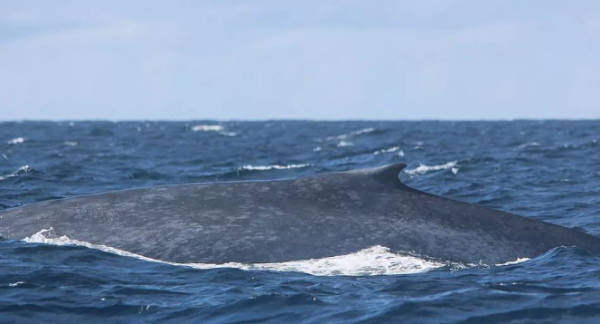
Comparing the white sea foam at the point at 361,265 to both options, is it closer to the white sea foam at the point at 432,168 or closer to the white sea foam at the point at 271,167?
the white sea foam at the point at 432,168

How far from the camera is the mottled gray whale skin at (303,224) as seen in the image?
9609mm

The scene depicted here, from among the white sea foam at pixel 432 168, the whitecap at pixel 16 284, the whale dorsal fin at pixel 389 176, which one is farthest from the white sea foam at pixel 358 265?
the white sea foam at pixel 432 168

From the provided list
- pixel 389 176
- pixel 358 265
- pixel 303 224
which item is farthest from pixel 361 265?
pixel 389 176

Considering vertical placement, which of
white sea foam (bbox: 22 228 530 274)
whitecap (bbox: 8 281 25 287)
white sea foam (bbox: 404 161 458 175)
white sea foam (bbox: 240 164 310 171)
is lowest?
white sea foam (bbox: 240 164 310 171)

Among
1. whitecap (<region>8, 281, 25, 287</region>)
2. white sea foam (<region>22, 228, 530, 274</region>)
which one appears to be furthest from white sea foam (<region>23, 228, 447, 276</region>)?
whitecap (<region>8, 281, 25, 287</region>)

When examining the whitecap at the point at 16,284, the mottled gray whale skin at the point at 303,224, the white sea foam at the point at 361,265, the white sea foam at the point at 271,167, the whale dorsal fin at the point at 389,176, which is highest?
the whale dorsal fin at the point at 389,176

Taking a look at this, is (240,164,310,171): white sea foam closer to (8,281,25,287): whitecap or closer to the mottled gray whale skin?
the mottled gray whale skin

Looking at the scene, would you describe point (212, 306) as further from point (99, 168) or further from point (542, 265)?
point (99, 168)

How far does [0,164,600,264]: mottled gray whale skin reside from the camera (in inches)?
378

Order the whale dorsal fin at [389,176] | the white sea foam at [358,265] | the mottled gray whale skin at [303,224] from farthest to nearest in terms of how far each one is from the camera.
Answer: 1. the whale dorsal fin at [389,176]
2. the mottled gray whale skin at [303,224]
3. the white sea foam at [358,265]

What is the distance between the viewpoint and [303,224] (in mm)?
9852

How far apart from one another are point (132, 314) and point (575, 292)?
3950mm

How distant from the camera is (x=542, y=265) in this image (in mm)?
9680

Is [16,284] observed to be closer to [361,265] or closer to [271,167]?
[361,265]
